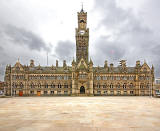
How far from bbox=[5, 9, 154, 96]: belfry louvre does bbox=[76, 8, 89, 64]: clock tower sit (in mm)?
2988

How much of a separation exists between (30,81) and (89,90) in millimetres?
30773

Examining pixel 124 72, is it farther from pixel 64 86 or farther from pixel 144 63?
pixel 64 86

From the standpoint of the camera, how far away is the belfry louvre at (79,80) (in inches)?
2926

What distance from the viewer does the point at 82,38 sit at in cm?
8419

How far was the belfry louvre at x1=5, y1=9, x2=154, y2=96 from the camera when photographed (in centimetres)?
7431

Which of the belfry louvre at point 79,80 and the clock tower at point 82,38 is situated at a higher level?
the clock tower at point 82,38

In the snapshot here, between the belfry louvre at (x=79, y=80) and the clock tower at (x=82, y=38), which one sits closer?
the belfry louvre at (x=79, y=80)

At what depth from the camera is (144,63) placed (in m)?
79.4

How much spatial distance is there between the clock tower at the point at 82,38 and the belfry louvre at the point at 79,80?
2988mm

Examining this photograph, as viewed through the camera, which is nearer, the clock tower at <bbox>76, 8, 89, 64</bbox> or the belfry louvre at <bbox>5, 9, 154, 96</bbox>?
the belfry louvre at <bbox>5, 9, 154, 96</bbox>

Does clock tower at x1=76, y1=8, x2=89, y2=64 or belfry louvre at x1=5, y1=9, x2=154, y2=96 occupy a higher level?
clock tower at x1=76, y1=8, x2=89, y2=64

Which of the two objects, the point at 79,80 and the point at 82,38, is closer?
the point at 79,80

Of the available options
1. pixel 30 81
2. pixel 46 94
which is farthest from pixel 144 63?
pixel 30 81

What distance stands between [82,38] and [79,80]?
25511 mm
